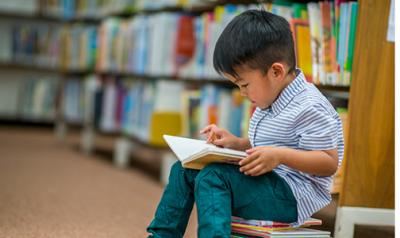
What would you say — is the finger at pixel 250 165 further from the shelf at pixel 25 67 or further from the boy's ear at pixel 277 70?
the shelf at pixel 25 67

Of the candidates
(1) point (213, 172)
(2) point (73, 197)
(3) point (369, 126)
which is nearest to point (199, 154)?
(1) point (213, 172)

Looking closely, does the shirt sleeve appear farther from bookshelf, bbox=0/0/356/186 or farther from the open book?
bookshelf, bbox=0/0/356/186

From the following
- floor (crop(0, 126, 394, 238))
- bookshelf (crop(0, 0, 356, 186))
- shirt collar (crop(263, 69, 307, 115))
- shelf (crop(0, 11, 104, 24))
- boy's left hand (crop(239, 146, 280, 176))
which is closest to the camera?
boy's left hand (crop(239, 146, 280, 176))

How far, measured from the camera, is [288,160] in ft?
4.13

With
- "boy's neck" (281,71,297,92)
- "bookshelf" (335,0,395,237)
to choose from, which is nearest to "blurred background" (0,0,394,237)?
"bookshelf" (335,0,395,237)

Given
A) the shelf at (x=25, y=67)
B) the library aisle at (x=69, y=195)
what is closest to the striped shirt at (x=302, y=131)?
the library aisle at (x=69, y=195)

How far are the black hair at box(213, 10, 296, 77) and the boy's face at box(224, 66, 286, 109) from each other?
0.04ft

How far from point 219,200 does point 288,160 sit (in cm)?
15

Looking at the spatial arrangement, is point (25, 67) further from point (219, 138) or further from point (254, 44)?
point (254, 44)

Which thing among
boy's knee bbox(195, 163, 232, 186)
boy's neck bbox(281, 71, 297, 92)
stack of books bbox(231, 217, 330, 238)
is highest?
boy's neck bbox(281, 71, 297, 92)

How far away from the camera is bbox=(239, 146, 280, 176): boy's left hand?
1241 millimetres

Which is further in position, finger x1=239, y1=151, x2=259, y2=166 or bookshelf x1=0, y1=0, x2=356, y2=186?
bookshelf x1=0, y1=0, x2=356, y2=186

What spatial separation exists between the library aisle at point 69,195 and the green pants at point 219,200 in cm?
46

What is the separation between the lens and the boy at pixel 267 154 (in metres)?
1.26
